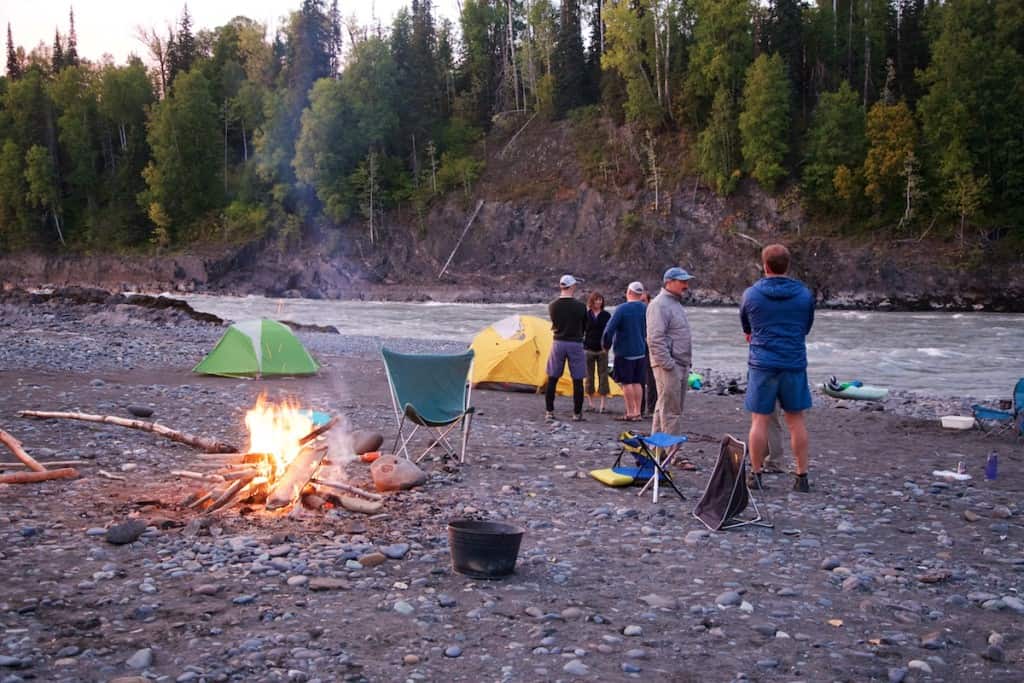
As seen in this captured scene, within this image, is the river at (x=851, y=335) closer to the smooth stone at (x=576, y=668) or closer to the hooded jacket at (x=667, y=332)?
the hooded jacket at (x=667, y=332)

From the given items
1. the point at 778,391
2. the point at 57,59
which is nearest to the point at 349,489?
the point at 778,391

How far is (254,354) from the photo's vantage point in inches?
575

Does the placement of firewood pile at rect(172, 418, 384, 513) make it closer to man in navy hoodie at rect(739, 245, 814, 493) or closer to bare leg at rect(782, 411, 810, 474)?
man in navy hoodie at rect(739, 245, 814, 493)

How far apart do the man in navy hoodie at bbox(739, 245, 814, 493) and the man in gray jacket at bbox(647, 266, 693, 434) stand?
113 centimetres

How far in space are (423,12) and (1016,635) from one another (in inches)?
3023

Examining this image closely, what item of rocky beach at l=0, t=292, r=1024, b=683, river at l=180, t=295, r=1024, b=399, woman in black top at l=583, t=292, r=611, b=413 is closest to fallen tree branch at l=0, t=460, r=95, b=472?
rocky beach at l=0, t=292, r=1024, b=683

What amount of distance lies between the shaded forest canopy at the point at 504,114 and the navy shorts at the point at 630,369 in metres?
41.4

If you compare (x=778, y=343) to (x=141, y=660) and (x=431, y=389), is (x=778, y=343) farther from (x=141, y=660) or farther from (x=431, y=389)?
(x=141, y=660)

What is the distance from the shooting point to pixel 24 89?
252ft

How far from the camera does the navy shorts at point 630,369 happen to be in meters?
10.9

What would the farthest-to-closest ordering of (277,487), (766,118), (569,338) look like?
(766,118) → (569,338) → (277,487)

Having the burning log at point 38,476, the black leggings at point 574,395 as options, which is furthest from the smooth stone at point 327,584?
the black leggings at point 574,395

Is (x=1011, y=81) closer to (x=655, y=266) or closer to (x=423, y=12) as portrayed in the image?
(x=655, y=266)

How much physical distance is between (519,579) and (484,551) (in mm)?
274
